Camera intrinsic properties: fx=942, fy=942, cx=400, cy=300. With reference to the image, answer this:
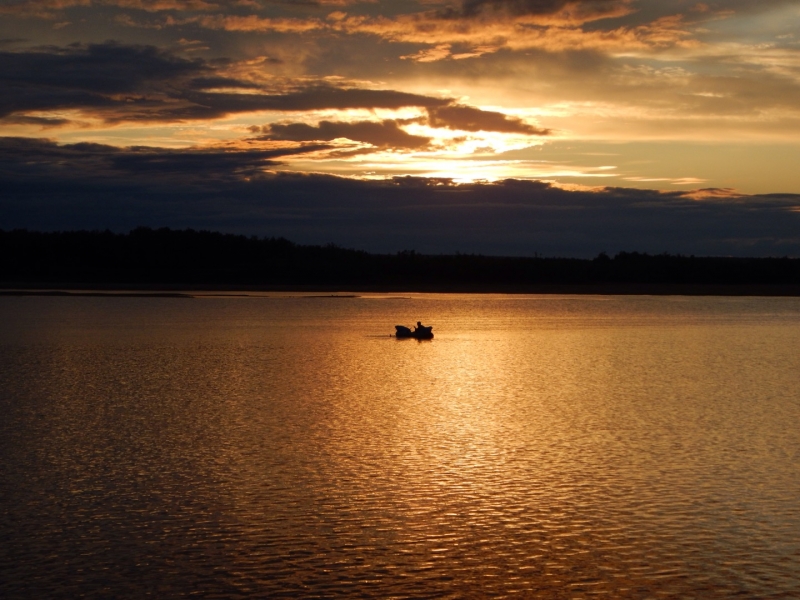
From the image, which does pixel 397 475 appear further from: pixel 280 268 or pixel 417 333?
pixel 280 268

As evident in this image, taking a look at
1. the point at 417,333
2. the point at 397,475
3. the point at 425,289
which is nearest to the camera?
the point at 397,475

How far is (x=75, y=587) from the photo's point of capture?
707 centimetres

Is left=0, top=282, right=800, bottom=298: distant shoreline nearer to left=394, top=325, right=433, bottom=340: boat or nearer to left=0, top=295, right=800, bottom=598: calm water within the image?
left=394, top=325, right=433, bottom=340: boat

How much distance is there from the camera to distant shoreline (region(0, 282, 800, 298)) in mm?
65250

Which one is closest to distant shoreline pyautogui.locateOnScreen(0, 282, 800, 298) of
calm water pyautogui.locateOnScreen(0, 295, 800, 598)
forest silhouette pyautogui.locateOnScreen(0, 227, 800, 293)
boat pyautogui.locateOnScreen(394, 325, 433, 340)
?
forest silhouette pyautogui.locateOnScreen(0, 227, 800, 293)

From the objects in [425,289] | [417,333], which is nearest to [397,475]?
[417,333]

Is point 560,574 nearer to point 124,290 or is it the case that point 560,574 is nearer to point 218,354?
point 218,354

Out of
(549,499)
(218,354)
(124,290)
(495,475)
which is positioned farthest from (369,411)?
(124,290)

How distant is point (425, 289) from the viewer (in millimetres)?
75312

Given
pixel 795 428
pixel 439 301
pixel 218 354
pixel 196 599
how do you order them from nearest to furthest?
pixel 196 599 → pixel 795 428 → pixel 218 354 → pixel 439 301

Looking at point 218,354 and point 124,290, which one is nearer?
point 218,354

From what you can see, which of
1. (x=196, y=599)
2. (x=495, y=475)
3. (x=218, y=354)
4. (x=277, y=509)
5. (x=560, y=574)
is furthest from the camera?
(x=218, y=354)

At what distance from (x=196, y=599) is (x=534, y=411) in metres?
9.64

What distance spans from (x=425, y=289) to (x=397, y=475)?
6450 cm
